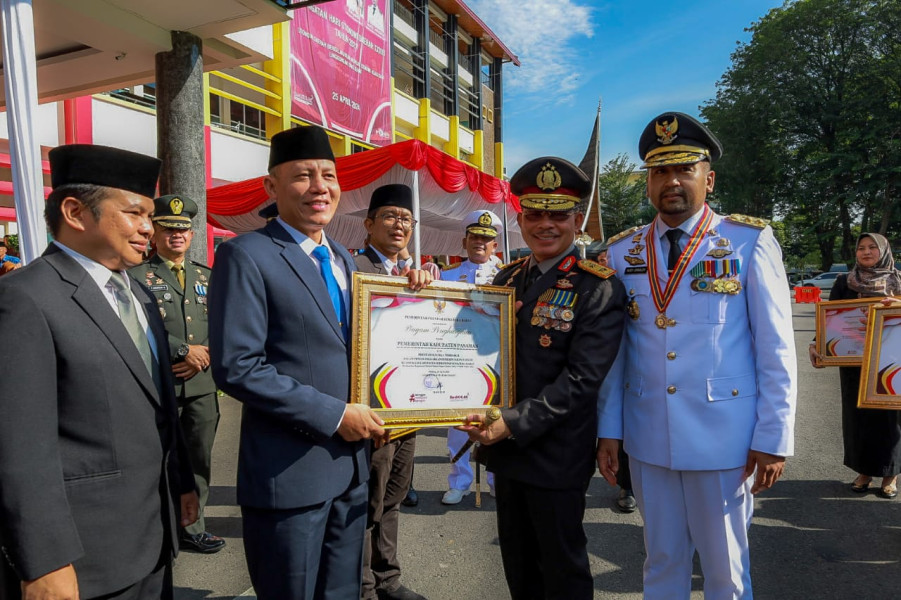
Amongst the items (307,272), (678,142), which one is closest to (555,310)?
(678,142)

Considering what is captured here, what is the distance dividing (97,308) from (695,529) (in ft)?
7.42

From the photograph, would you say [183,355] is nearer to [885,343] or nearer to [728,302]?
[728,302]

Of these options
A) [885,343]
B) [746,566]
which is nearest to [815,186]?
[885,343]

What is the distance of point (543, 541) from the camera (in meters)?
2.17

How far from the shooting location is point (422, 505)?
4.29 m

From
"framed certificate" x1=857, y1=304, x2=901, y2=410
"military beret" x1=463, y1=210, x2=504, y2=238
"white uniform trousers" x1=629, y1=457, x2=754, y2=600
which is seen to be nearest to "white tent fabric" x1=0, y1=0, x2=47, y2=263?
"military beret" x1=463, y1=210, x2=504, y2=238

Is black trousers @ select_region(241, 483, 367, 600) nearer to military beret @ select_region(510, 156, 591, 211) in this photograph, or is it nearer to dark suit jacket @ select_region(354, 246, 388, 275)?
military beret @ select_region(510, 156, 591, 211)

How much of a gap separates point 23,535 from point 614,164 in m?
37.9

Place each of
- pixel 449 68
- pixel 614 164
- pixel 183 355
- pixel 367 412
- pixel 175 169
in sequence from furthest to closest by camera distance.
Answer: pixel 614 164 < pixel 449 68 < pixel 175 169 < pixel 183 355 < pixel 367 412

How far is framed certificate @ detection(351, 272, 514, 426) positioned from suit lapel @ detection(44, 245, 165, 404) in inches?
26.6

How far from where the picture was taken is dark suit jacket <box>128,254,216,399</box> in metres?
3.66

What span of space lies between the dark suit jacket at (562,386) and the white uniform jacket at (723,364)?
22 centimetres

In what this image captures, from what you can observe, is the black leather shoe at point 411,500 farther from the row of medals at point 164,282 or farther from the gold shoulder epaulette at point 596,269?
the gold shoulder epaulette at point 596,269

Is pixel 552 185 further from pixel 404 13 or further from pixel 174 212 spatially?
pixel 404 13
